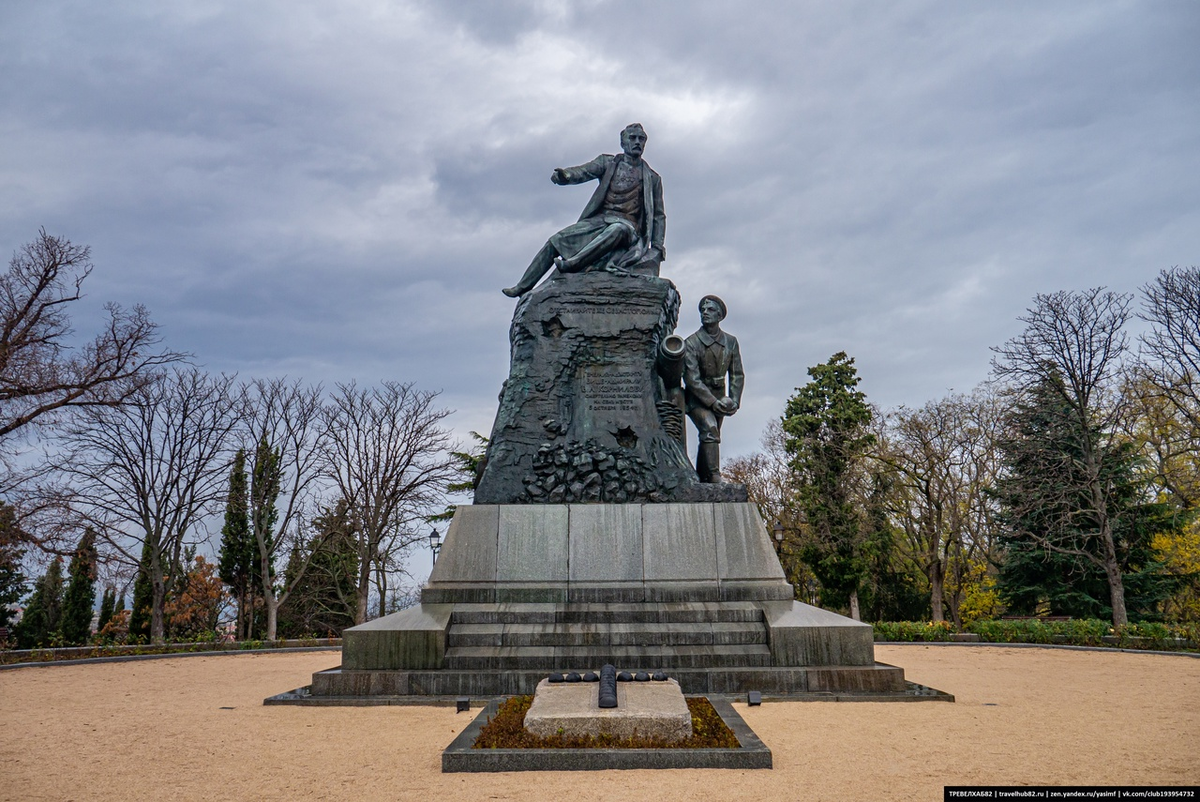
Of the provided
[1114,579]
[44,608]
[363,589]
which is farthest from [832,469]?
[44,608]

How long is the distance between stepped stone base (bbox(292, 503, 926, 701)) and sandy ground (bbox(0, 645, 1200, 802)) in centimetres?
59

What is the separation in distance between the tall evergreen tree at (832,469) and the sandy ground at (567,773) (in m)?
19.4

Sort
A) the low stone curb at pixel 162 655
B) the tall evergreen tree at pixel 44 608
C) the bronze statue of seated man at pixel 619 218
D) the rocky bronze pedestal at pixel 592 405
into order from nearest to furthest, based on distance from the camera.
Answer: the rocky bronze pedestal at pixel 592 405
the bronze statue of seated man at pixel 619 218
the low stone curb at pixel 162 655
the tall evergreen tree at pixel 44 608

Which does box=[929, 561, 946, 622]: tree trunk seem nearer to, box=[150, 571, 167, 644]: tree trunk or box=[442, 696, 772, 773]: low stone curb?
box=[442, 696, 772, 773]: low stone curb

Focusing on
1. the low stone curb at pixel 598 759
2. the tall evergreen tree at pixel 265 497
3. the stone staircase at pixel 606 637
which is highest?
the tall evergreen tree at pixel 265 497

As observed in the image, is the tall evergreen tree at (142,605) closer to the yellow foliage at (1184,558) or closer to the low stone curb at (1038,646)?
the low stone curb at (1038,646)

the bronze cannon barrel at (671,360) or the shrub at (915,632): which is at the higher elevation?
the bronze cannon barrel at (671,360)

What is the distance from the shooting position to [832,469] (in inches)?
1184

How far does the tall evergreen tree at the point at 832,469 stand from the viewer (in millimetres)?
28547

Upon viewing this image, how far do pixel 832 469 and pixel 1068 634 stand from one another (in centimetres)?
1508

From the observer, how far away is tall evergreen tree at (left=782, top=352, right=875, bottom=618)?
1124 inches

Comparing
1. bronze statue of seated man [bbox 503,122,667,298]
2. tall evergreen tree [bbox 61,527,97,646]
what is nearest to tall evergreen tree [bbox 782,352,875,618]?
bronze statue of seated man [bbox 503,122,667,298]

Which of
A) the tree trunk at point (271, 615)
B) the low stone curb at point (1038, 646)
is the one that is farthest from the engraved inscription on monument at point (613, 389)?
the tree trunk at point (271, 615)

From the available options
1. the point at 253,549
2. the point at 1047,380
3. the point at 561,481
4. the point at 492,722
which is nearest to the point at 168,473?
the point at 253,549
